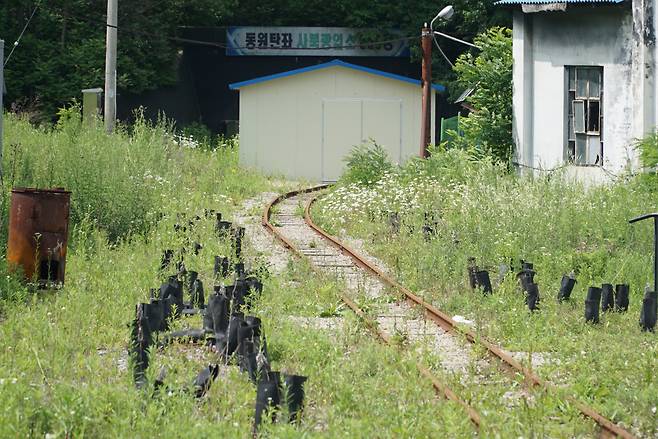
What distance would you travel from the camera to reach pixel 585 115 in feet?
67.4

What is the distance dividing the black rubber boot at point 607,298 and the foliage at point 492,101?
1187 centimetres

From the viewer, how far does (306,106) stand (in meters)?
33.1

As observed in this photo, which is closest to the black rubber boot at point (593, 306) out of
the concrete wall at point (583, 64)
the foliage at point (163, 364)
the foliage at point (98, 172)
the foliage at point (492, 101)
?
the foliage at point (163, 364)

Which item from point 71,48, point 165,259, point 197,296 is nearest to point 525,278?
point 197,296

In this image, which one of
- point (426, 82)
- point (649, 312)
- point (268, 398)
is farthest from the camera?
point (426, 82)

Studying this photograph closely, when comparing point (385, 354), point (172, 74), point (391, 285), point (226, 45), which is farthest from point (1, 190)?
point (226, 45)

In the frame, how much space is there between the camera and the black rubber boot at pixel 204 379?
757 cm

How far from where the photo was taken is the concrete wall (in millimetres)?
18609

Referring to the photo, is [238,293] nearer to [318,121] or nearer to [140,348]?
[140,348]

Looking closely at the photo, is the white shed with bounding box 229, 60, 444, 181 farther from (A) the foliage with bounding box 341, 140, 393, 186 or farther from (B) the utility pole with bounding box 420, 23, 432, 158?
(A) the foliage with bounding box 341, 140, 393, 186

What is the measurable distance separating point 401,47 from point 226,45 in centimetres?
669

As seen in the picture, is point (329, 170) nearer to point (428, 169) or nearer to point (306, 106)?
point (306, 106)

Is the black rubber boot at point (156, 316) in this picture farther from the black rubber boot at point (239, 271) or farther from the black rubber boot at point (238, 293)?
the black rubber boot at point (239, 271)

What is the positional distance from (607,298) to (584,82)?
1020 cm
